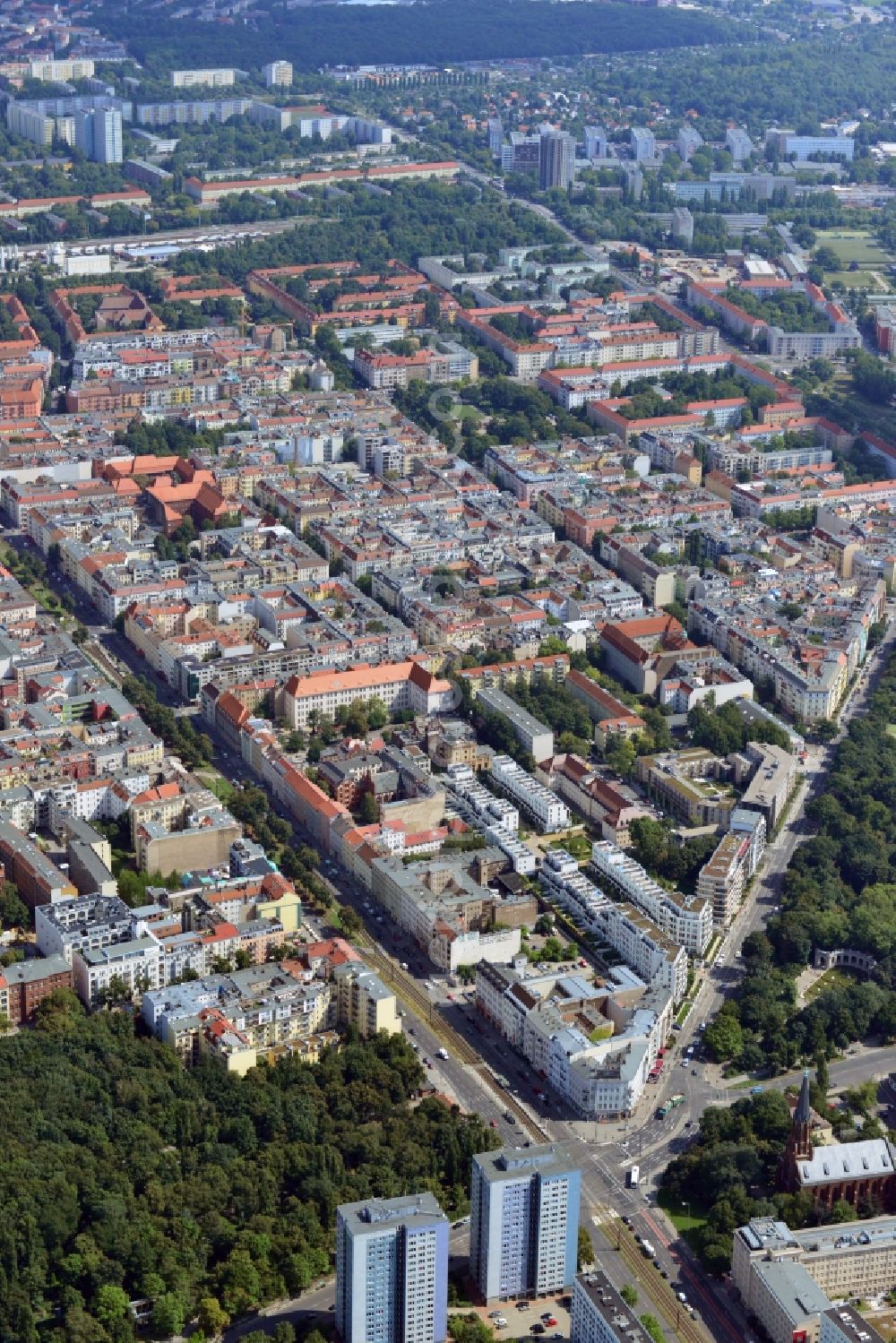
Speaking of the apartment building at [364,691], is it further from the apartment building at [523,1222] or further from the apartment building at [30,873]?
the apartment building at [523,1222]

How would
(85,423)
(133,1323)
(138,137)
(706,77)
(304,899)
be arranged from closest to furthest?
(133,1323) < (304,899) < (85,423) < (138,137) < (706,77)

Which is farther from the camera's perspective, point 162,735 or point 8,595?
point 8,595

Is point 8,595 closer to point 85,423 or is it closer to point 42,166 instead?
point 85,423

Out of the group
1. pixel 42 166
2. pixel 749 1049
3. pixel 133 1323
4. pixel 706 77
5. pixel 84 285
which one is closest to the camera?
pixel 133 1323

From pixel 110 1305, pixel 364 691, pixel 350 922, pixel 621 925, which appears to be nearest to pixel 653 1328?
pixel 110 1305

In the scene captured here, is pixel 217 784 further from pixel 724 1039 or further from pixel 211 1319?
pixel 211 1319

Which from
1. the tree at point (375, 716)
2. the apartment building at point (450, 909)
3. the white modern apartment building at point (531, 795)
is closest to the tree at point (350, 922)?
the apartment building at point (450, 909)

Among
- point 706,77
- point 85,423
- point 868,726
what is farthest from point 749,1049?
point 706,77

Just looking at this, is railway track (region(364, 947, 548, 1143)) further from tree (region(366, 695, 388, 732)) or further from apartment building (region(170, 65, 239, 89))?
apartment building (region(170, 65, 239, 89))
